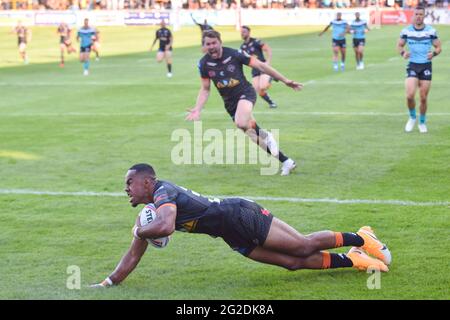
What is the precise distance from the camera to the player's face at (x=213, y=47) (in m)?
14.6

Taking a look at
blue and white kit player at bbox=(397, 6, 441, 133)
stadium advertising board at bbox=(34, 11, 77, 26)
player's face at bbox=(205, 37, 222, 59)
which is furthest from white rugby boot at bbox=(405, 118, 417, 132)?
stadium advertising board at bbox=(34, 11, 77, 26)

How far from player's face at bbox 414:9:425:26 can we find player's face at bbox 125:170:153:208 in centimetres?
1070

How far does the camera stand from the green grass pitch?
9.23 m

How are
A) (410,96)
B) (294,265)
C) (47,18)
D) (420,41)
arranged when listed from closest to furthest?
(294,265) → (420,41) → (410,96) → (47,18)

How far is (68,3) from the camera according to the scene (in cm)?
7975

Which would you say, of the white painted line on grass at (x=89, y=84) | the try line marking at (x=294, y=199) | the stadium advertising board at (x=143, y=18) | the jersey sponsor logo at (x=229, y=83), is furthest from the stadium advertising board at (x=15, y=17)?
the try line marking at (x=294, y=199)

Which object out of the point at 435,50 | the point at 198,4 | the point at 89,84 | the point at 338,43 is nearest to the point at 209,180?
the point at 435,50

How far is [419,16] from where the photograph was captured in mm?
17922

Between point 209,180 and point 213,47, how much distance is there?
7.11 ft

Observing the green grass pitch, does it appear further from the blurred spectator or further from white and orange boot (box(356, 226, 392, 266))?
the blurred spectator

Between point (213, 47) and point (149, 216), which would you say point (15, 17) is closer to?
point (213, 47)

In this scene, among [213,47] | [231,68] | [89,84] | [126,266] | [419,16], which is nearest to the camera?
[126,266]

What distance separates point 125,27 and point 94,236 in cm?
6334
